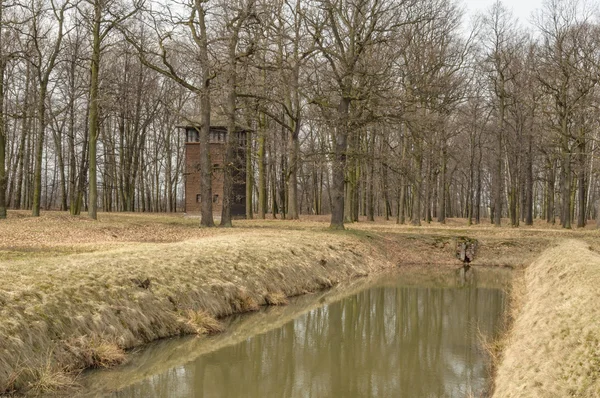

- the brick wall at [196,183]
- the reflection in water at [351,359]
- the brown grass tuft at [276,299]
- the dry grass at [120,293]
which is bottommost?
the reflection in water at [351,359]

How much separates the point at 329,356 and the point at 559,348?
15.1ft

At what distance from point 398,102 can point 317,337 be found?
16435 millimetres

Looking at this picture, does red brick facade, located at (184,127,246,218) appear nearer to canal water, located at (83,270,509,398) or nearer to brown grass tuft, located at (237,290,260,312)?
canal water, located at (83,270,509,398)

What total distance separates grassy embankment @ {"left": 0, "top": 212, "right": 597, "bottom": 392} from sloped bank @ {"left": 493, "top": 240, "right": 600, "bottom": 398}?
237 inches

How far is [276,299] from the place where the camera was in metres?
15.7

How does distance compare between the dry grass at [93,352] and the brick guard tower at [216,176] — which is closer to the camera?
the dry grass at [93,352]

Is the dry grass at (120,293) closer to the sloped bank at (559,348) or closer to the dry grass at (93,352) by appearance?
the dry grass at (93,352)

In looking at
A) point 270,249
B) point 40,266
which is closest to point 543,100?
point 270,249

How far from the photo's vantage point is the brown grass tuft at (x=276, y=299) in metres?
15.6

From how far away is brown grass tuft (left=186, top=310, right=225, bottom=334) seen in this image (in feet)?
38.9

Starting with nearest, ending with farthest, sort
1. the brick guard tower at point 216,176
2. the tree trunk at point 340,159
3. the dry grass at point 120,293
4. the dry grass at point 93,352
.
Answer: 1. the dry grass at point 120,293
2. the dry grass at point 93,352
3. the tree trunk at point 340,159
4. the brick guard tower at point 216,176

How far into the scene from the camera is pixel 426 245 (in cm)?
2811

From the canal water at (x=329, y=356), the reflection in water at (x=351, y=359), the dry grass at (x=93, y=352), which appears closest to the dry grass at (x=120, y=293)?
the dry grass at (x=93, y=352)

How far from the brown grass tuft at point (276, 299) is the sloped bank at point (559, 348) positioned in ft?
22.0
